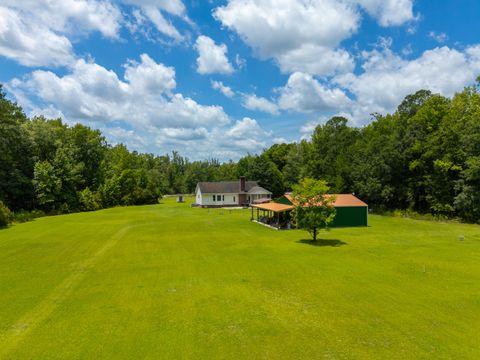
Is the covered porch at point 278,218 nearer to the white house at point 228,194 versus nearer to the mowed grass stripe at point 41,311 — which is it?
the mowed grass stripe at point 41,311

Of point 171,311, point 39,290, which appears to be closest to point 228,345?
point 171,311

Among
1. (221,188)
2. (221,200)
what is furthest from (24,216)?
(221,188)

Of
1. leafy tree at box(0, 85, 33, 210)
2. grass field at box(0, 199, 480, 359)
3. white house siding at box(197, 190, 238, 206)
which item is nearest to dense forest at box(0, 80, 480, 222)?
leafy tree at box(0, 85, 33, 210)

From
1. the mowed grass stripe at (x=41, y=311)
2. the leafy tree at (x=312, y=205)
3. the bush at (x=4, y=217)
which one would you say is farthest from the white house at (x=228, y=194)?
the mowed grass stripe at (x=41, y=311)

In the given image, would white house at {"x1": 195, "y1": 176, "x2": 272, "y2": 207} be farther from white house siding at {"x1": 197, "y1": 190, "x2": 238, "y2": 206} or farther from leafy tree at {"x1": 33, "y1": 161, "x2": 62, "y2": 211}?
leafy tree at {"x1": 33, "y1": 161, "x2": 62, "y2": 211}

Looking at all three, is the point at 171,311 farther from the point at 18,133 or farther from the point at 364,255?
the point at 18,133

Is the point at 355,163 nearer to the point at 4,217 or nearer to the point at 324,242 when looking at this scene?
the point at 324,242
